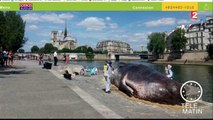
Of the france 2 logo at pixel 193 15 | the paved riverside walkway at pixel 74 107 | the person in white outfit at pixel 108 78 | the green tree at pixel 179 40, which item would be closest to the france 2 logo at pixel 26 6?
the paved riverside walkway at pixel 74 107

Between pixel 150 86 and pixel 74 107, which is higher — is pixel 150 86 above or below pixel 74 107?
above

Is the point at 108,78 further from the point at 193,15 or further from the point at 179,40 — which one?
the point at 179,40

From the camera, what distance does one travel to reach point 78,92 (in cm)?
2106

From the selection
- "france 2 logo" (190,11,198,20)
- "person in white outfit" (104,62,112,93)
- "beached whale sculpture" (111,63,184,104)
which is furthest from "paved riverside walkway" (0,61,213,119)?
"france 2 logo" (190,11,198,20)

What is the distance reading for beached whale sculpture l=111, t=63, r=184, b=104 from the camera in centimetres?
1881

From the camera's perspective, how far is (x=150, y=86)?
783 inches

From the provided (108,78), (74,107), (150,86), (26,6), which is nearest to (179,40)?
(108,78)

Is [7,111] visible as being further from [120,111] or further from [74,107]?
[120,111]

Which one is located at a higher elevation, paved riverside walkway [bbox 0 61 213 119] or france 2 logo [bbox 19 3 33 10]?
france 2 logo [bbox 19 3 33 10]

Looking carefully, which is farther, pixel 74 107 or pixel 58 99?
pixel 58 99

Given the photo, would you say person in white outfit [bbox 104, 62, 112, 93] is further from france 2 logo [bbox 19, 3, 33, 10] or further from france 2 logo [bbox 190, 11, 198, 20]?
france 2 logo [bbox 190, 11, 198, 20]

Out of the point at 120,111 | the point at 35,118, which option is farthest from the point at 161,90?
the point at 35,118

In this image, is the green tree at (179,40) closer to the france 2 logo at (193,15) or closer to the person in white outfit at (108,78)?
the person in white outfit at (108,78)

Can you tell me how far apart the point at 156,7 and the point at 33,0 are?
5.57 m
